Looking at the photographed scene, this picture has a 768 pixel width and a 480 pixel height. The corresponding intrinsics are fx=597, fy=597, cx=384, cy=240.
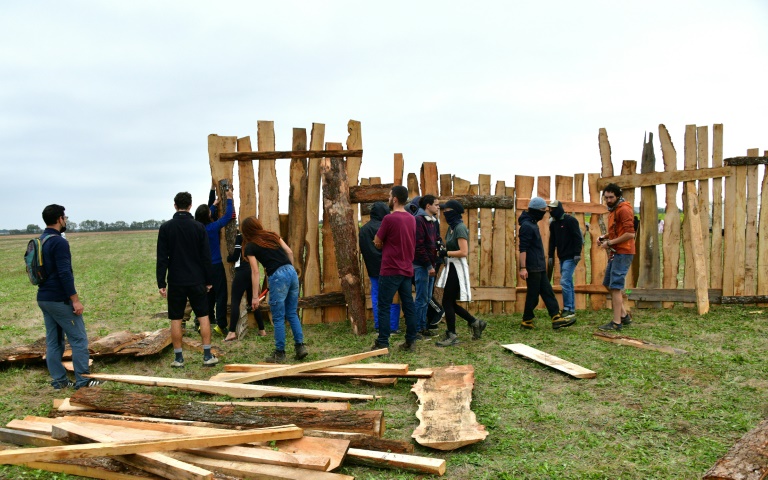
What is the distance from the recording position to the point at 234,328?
29.1 ft

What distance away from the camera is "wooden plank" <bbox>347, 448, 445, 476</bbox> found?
13.5 ft

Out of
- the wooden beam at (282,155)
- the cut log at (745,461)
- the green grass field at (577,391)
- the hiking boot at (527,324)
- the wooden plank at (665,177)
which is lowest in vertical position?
the green grass field at (577,391)

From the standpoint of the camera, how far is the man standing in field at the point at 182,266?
276 inches

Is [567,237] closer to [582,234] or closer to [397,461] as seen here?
[582,234]

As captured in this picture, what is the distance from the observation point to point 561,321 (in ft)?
28.8

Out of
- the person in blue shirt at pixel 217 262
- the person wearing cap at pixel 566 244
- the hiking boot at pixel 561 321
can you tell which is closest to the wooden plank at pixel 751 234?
the person wearing cap at pixel 566 244

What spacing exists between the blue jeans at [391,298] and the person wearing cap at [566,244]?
2861 mm

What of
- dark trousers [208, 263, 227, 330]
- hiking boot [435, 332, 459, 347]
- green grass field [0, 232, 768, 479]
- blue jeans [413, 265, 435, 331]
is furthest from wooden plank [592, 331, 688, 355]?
dark trousers [208, 263, 227, 330]

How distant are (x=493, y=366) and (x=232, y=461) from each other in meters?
3.62

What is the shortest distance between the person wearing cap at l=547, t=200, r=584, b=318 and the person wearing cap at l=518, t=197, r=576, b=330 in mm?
444

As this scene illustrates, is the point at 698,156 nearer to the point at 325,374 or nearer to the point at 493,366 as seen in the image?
the point at 493,366

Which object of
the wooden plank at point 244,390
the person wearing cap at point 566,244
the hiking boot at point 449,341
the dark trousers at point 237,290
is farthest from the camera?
the person wearing cap at point 566,244

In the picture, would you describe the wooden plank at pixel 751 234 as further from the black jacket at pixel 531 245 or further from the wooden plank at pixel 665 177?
the black jacket at pixel 531 245

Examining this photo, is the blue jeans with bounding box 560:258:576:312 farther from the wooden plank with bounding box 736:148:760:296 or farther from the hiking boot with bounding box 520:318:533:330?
the wooden plank with bounding box 736:148:760:296
